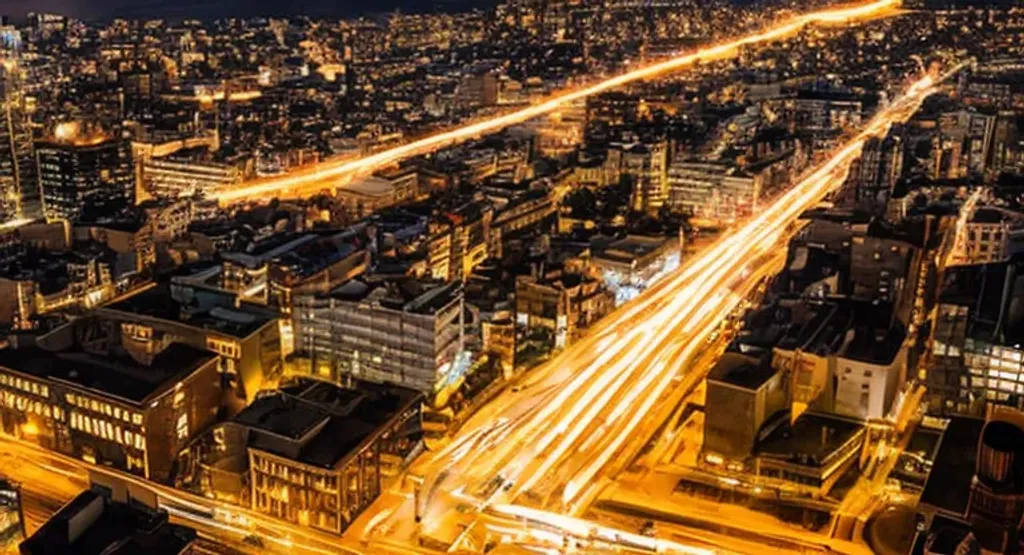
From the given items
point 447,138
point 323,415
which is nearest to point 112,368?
point 323,415

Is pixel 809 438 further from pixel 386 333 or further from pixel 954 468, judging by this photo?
pixel 386 333

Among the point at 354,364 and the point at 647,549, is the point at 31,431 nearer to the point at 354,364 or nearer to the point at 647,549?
the point at 354,364

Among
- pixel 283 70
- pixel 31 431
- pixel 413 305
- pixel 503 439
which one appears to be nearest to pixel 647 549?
pixel 503 439

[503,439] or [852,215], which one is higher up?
[852,215]

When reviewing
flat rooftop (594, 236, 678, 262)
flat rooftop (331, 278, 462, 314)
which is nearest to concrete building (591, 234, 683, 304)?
flat rooftop (594, 236, 678, 262)

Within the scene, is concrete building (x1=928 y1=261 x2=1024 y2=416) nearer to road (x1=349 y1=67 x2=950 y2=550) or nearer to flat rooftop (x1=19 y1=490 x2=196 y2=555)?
road (x1=349 y1=67 x2=950 y2=550)

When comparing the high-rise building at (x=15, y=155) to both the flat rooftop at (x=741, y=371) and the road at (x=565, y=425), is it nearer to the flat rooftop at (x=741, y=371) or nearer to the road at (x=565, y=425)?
the road at (x=565, y=425)
